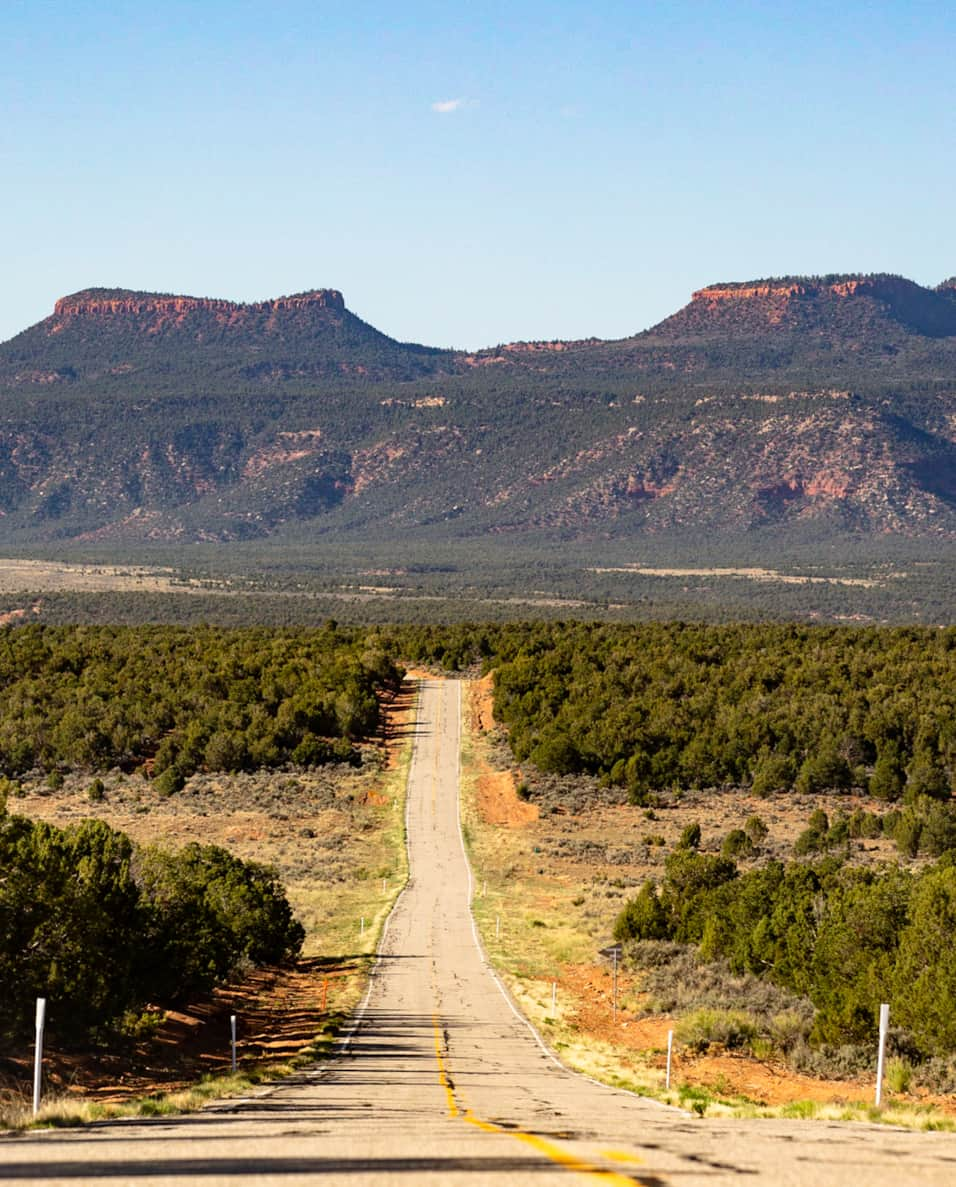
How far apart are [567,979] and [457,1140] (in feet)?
63.8

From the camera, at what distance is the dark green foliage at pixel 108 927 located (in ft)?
61.6

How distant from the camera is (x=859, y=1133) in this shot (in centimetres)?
1173

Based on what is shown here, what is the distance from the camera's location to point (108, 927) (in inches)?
822

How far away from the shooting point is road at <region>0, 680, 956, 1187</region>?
29.0ft

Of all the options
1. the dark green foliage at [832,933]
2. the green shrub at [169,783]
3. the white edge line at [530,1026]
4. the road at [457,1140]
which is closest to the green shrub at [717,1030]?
the dark green foliage at [832,933]

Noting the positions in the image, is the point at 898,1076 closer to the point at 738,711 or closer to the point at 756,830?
the point at 756,830

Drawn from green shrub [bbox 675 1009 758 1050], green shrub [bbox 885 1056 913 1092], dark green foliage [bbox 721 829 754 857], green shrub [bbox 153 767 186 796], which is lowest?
dark green foliage [bbox 721 829 754 857]

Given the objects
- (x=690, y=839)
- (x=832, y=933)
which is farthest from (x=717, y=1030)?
(x=690, y=839)

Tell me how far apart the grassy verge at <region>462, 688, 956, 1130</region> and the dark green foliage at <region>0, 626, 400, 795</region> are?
987 cm

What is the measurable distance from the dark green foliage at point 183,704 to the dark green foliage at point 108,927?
2481cm

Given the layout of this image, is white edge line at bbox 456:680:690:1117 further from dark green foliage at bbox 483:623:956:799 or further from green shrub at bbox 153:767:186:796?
green shrub at bbox 153:767:186:796

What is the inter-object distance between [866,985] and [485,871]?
864 inches

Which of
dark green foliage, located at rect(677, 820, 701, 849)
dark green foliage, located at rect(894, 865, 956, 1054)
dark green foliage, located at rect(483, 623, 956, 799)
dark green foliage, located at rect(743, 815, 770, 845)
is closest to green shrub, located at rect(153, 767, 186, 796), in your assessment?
dark green foliage, located at rect(483, 623, 956, 799)

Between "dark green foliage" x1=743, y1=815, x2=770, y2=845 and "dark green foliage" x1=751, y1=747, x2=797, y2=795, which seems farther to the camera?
"dark green foliage" x1=751, y1=747, x2=797, y2=795
